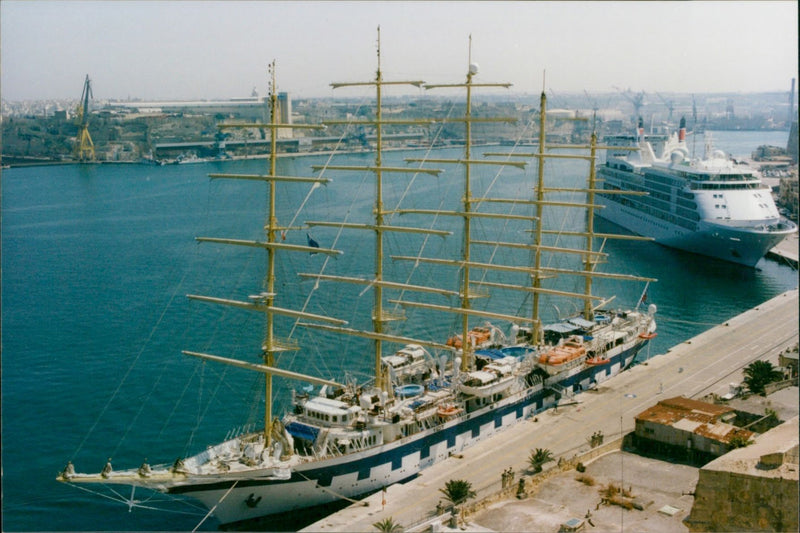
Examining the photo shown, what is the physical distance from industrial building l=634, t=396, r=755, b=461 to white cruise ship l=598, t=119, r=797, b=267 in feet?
108

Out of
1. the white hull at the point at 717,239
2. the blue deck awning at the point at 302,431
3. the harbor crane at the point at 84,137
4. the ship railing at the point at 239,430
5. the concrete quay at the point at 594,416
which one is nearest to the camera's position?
the concrete quay at the point at 594,416

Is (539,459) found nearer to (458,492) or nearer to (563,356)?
A: (458,492)

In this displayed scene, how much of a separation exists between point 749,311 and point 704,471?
38834mm

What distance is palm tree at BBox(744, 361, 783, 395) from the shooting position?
34125 millimetres

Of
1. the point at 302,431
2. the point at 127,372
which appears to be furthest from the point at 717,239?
the point at 302,431

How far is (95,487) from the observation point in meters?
28.8

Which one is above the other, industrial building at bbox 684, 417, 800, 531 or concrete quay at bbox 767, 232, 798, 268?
industrial building at bbox 684, 417, 800, 531

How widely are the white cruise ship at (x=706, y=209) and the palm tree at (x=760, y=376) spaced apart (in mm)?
28561

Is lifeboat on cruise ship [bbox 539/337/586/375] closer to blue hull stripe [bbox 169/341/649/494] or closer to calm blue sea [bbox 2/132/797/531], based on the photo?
blue hull stripe [bbox 169/341/649/494]

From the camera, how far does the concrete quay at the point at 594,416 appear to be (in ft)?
83.5

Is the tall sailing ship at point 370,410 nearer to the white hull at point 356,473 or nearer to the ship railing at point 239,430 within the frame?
the white hull at point 356,473

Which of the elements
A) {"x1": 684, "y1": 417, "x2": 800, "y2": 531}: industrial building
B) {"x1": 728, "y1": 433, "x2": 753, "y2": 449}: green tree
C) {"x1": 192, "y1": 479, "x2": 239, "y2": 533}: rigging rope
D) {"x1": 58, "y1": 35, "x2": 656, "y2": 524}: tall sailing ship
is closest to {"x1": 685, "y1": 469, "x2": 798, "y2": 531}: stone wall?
{"x1": 684, "y1": 417, "x2": 800, "y2": 531}: industrial building

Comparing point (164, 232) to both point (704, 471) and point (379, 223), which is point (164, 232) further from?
point (704, 471)

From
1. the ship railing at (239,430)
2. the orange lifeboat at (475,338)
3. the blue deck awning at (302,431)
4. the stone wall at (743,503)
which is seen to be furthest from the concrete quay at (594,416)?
the ship railing at (239,430)
